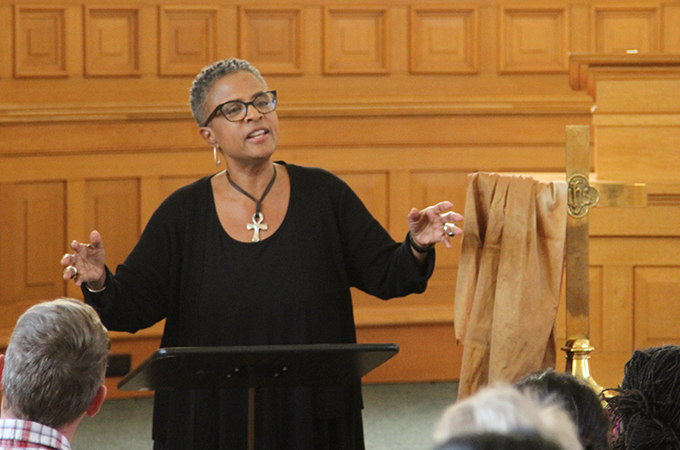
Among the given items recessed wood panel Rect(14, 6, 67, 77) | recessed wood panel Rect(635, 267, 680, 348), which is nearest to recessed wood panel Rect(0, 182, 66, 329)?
recessed wood panel Rect(14, 6, 67, 77)

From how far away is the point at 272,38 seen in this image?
16.3ft

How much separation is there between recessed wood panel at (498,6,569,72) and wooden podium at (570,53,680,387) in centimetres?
181

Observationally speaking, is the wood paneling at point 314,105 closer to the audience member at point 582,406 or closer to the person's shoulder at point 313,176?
the person's shoulder at point 313,176

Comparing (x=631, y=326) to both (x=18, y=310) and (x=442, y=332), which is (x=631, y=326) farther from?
(x=18, y=310)

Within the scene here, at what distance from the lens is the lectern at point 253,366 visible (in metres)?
1.67

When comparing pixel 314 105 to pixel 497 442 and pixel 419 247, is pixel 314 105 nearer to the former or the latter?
pixel 419 247

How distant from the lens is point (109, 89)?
484 cm

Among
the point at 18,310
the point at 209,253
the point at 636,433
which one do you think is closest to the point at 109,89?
the point at 18,310

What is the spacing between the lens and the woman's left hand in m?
2.28

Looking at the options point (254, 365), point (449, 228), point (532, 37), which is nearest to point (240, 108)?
point (449, 228)

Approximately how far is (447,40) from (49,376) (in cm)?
401

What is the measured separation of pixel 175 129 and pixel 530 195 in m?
2.96

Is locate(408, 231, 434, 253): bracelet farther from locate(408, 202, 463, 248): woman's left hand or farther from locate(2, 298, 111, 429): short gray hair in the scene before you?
locate(2, 298, 111, 429): short gray hair

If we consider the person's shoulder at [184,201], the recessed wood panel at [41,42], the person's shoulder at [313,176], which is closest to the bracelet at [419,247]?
the person's shoulder at [313,176]
